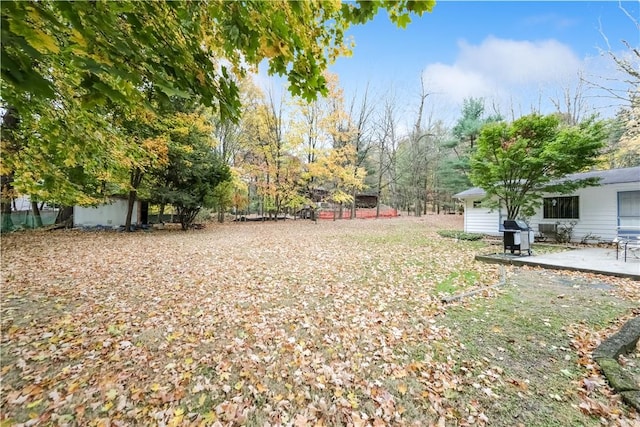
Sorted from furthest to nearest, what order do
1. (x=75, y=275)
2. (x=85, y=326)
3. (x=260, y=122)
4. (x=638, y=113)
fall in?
(x=260, y=122) → (x=638, y=113) → (x=75, y=275) → (x=85, y=326)

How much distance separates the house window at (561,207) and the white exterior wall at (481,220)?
6.38 feet

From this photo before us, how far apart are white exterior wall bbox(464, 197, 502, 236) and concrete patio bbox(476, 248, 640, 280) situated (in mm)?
4682

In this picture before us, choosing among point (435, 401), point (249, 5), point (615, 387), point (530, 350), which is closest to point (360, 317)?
point (435, 401)

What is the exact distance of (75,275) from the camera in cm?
585

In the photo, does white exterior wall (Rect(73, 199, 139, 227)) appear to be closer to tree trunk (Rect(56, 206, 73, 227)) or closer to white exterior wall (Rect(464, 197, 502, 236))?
tree trunk (Rect(56, 206, 73, 227))

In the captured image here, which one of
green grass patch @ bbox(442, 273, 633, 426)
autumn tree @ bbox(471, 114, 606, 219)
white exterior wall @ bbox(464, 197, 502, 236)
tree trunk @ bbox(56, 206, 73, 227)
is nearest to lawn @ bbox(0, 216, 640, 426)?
green grass patch @ bbox(442, 273, 633, 426)

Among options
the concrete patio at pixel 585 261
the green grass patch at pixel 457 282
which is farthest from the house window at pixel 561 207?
the green grass patch at pixel 457 282

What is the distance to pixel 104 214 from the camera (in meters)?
16.2

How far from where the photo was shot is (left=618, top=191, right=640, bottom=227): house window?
10219mm

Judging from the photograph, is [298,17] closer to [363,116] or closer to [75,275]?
[75,275]

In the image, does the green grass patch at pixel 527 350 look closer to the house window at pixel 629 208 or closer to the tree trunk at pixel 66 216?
the house window at pixel 629 208

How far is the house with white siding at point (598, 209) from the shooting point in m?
10.3

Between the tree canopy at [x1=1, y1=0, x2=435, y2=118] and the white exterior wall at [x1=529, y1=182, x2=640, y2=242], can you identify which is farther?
the white exterior wall at [x1=529, y1=182, x2=640, y2=242]

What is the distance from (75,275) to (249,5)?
22.0 ft
